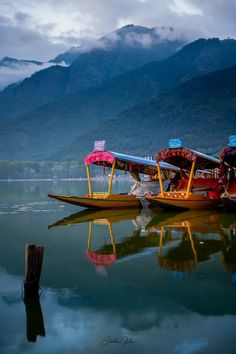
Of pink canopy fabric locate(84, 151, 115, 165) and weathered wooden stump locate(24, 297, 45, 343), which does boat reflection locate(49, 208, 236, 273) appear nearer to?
weathered wooden stump locate(24, 297, 45, 343)

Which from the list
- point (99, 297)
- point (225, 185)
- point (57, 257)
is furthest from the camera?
point (225, 185)

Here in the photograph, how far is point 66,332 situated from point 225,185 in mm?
21510

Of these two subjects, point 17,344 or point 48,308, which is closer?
point 17,344

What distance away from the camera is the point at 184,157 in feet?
81.4

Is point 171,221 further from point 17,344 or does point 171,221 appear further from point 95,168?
point 95,168

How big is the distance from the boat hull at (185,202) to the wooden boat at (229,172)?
A: 117 centimetres

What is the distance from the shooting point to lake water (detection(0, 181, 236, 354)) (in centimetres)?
668

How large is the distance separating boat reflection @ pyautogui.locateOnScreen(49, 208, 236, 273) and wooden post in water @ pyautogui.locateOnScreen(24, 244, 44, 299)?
245 cm

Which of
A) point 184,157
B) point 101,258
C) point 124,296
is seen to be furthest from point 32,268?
point 184,157

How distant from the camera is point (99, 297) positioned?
28.1ft

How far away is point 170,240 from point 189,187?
1026cm

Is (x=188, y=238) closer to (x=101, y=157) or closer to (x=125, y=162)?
(x=101, y=157)

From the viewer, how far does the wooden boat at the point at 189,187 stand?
23844 millimetres

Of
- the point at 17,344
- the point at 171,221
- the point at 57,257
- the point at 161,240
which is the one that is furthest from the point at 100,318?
the point at 171,221
